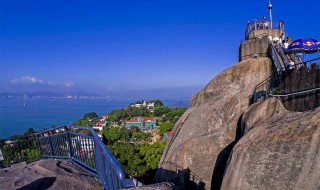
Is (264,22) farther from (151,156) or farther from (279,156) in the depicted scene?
(151,156)

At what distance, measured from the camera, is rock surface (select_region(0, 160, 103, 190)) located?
17.4ft

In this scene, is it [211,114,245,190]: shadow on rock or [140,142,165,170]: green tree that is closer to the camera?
[211,114,245,190]: shadow on rock

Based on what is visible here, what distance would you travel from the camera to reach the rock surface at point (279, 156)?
7283mm

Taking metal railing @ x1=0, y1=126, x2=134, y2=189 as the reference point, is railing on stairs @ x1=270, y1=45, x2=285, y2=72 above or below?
above

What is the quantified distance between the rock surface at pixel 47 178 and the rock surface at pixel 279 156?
16.9ft

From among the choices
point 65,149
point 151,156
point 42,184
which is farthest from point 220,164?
point 151,156

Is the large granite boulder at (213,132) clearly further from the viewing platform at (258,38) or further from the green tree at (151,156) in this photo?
the green tree at (151,156)

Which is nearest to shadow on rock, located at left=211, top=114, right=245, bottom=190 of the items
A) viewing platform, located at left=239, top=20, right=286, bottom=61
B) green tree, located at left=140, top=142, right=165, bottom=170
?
viewing platform, located at left=239, top=20, right=286, bottom=61

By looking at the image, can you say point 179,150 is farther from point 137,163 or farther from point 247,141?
point 137,163

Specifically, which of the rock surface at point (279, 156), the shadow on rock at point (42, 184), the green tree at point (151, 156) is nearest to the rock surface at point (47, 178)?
the shadow on rock at point (42, 184)

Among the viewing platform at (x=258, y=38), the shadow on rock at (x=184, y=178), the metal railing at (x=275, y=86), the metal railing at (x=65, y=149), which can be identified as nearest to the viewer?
the metal railing at (x=65, y=149)

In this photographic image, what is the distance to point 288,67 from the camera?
12.2 meters

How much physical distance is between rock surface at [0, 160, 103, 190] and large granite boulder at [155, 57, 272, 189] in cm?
773

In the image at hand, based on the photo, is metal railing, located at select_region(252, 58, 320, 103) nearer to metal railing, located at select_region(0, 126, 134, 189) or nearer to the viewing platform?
the viewing platform
